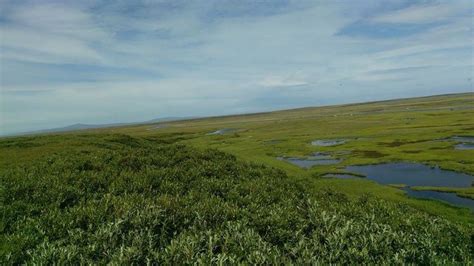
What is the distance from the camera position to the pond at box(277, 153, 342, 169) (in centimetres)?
5657

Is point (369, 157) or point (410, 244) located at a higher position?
point (410, 244)

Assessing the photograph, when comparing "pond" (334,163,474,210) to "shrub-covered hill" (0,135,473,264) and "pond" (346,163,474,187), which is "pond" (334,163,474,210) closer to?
"pond" (346,163,474,187)

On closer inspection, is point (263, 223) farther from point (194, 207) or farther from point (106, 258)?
point (106, 258)

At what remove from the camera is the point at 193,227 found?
13.7 metres

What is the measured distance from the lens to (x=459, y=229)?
15.0 m

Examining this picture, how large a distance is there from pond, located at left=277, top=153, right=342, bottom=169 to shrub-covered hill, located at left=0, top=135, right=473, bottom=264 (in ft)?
120

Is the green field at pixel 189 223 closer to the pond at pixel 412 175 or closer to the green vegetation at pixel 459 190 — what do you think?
the green vegetation at pixel 459 190

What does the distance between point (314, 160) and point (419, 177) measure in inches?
786

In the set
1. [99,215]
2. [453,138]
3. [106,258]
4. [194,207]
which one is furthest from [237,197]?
[453,138]

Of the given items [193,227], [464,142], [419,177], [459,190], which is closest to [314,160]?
[419,177]

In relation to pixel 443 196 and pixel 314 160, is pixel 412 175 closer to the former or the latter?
pixel 443 196

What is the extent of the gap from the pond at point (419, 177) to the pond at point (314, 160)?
602 centimetres

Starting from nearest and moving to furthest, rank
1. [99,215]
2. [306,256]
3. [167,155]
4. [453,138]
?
[306,256], [99,215], [167,155], [453,138]

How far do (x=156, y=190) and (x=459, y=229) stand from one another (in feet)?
50.3
